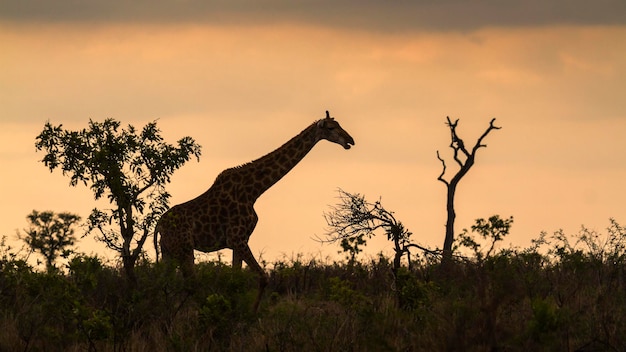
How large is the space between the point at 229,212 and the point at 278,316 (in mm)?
4208

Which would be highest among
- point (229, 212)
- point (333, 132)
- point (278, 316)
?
point (333, 132)

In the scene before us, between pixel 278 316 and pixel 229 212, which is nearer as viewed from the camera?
pixel 278 316

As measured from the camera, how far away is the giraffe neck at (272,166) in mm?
23859

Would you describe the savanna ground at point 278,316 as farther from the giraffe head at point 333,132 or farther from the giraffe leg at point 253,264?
the giraffe head at point 333,132

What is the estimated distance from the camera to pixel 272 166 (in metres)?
24.1

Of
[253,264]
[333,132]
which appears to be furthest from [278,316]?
[333,132]

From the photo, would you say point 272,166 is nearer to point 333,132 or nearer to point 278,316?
point 333,132

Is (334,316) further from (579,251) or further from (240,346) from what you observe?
(579,251)

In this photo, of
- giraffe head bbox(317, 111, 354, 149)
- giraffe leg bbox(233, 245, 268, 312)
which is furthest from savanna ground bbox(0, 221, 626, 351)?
giraffe head bbox(317, 111, 354, 149)

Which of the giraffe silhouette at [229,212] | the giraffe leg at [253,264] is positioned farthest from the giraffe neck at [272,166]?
the giraffe leg at [253,264]

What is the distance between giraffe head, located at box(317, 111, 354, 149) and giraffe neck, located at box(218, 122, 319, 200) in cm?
17

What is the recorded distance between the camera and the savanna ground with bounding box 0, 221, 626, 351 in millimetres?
15906

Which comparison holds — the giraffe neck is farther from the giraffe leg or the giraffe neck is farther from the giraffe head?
the giraffe leg

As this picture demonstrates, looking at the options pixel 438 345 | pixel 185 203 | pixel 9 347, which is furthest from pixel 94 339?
pixel 185 203
